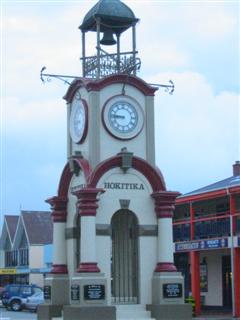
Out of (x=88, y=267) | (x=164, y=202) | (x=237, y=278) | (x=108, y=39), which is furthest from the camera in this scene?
(x=237, y=278)

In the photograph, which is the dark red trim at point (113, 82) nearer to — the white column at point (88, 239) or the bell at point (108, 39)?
the bell at point (108, 39)

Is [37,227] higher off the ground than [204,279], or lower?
higher

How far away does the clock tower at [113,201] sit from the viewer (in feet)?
65.5

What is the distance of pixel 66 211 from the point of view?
2148 centimetres

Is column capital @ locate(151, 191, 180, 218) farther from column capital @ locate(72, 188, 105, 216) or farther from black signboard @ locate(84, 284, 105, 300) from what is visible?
black signboard @ locate(84, 284, 105, 300)

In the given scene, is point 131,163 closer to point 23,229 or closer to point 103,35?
point 103,35

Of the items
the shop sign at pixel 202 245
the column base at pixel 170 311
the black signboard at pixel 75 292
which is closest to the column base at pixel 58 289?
the black signboard at pixel 75 292

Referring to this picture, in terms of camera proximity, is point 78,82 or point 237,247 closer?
point 78,82

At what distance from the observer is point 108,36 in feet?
73.0

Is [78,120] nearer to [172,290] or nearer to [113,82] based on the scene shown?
[113,82]

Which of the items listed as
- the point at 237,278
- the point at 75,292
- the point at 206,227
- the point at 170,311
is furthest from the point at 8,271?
the point at 75,292

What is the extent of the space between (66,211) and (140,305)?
129 inches

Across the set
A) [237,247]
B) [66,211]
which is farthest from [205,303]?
[66,211]

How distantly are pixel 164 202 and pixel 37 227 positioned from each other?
169ft
